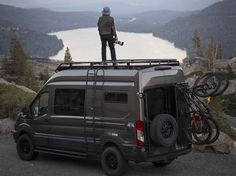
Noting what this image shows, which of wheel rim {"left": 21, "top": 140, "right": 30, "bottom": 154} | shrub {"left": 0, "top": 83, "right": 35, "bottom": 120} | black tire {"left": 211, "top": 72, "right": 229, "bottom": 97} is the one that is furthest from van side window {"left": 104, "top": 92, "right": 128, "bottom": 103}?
shrub {"left": 0, "top": 83, "right": 35, "bottom": 120}

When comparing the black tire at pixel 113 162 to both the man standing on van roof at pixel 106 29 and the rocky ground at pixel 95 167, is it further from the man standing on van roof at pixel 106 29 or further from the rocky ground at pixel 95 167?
the man standing on van roof at pixel 106 29

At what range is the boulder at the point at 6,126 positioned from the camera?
56.3 feet

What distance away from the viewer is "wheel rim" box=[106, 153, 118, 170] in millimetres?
9828

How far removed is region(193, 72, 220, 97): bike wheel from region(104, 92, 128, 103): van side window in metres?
2.11

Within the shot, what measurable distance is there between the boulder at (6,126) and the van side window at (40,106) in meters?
5.83

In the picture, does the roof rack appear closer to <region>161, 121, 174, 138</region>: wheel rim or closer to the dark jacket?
<region>161, 121, 174, 138</region>: wheel rim

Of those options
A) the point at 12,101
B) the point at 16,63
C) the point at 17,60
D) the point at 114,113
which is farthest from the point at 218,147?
the point at 17,60

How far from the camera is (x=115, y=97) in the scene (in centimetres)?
969

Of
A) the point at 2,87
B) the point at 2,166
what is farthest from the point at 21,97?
the point at 2,166

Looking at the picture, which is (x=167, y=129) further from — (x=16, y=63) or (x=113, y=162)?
(x=16, y=63)

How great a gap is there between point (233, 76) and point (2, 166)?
217 feet

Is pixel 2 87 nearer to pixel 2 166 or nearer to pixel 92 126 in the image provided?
pixel 2 166

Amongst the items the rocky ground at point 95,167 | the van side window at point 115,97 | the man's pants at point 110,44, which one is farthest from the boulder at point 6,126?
the van side window at point 115,97

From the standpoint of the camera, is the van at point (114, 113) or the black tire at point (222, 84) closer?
the van at point (114, 113)
